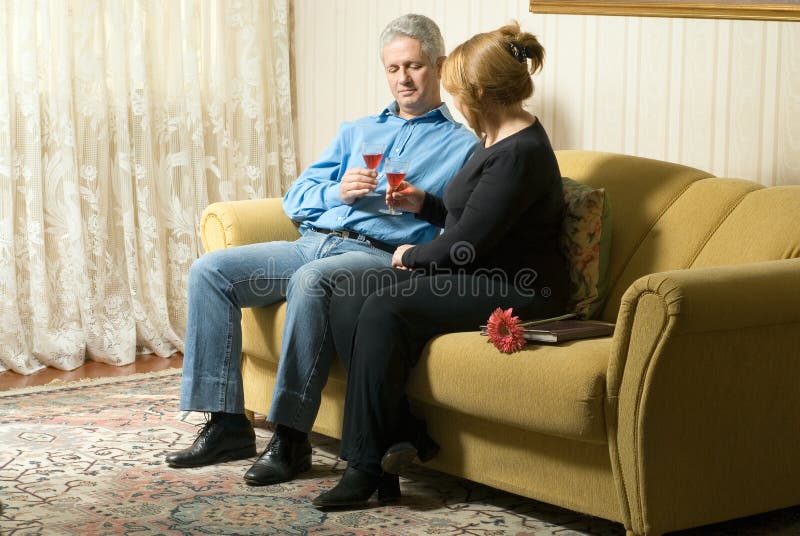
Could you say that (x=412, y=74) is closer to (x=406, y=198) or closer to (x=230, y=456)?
(x=406, y=198)

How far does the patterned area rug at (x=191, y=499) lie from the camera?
2352 mm

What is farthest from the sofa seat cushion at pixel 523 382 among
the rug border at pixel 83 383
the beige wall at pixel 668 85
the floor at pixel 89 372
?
the floor at pixel 89 372

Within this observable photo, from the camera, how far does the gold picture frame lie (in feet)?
9.21

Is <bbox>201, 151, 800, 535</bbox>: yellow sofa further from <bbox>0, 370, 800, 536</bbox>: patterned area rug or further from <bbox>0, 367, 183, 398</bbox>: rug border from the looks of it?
<bbox>0, 367, 183, 398</bbox>: rug border

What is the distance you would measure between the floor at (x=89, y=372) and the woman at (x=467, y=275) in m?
1.68

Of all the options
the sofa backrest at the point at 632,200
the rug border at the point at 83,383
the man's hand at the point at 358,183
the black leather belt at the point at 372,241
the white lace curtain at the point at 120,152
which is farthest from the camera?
the white lace curtain at the point at 120,152

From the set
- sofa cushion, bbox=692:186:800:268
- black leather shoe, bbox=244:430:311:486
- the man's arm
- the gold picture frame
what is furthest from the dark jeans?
the gold picture frame

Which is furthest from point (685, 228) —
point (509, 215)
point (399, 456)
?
point (399, 456)

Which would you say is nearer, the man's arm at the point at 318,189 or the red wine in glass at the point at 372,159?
the red wine in glass at the point at 372,159

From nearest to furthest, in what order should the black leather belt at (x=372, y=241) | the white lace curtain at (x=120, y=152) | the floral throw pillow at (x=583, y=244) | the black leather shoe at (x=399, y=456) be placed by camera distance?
the black leather shoe at (x=399, y=456) < the floral throw pillow at (x=583, y=244) < the black leather belt at (x=372, y=241) < the white lace curtain at (x=120, y=152)

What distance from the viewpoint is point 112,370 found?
13.5 feet

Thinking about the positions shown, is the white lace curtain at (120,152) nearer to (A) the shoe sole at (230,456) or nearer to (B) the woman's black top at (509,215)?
(A) the shoe sole at (230,456)

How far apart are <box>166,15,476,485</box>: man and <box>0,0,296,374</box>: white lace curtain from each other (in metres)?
1.21

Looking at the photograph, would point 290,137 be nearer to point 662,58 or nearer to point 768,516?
point 662,58
